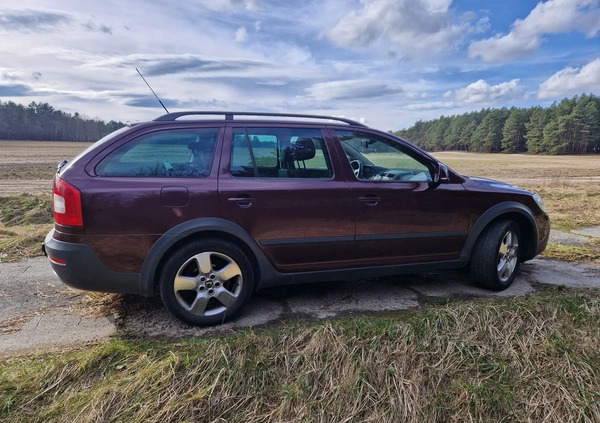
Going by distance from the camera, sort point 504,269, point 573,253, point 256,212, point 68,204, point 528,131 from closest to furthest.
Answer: point 68,204
point 256,212
point 504,269
point 573,253
point 528,131

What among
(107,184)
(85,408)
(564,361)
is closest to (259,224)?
(107,184)

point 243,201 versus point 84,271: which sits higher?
point 243,201

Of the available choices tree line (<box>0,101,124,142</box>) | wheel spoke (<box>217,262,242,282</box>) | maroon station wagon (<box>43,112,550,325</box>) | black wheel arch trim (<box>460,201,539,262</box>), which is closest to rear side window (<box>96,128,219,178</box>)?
maroon station wagon (<box>43,112,550,325</box>)

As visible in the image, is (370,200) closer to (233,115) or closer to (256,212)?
(256,212)

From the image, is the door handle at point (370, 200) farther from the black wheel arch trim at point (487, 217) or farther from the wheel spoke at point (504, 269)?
the wheel spoke at point (504, 269)

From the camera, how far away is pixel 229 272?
130 inches

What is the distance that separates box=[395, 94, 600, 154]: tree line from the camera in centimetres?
7731

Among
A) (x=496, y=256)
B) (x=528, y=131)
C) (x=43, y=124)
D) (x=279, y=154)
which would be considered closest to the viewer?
(x=279, y=154)

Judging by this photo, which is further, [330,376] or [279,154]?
[279,154]

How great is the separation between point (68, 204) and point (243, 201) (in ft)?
4.28

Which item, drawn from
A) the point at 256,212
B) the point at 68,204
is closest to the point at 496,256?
the point at 256,212

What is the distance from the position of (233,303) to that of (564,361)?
2492mm

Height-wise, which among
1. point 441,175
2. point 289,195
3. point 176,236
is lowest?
point 176,236

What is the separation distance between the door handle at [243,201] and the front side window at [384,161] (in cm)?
→ 116
